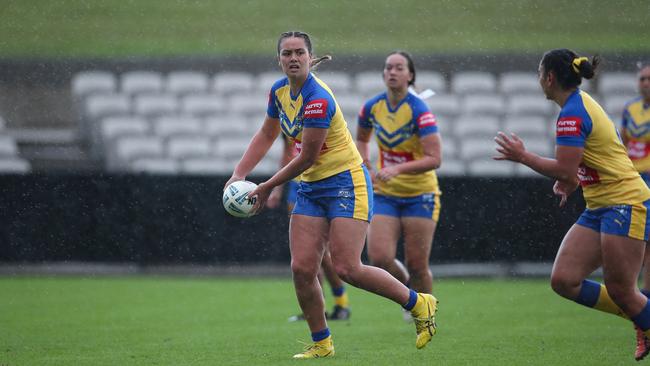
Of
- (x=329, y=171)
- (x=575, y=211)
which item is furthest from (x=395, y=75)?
(x=575, y=211)

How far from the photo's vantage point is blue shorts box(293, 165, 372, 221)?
6609 mm

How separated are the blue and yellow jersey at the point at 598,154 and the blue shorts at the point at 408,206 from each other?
277cm

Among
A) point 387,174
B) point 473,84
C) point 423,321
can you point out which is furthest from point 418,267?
point 473,84

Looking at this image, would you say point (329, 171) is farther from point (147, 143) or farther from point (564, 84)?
point (147, 143)

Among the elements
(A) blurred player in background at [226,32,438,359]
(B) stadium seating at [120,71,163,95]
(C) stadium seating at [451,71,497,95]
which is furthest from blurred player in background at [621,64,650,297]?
(B) stadium seating at [120,71,163,95]

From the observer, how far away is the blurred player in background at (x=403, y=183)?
8742mm

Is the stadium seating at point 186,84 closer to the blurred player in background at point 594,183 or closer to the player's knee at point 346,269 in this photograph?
the player's knee at point 346,269

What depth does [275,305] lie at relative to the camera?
10.9 metres

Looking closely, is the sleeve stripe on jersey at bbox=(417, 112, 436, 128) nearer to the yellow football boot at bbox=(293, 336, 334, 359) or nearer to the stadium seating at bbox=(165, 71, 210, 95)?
the yellow football boot at bbox=(293, 336, 334, 359)

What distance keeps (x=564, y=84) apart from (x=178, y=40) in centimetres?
2030

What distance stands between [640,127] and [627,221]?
480 cm

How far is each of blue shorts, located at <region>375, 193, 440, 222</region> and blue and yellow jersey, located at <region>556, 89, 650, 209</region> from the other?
2.77 metres

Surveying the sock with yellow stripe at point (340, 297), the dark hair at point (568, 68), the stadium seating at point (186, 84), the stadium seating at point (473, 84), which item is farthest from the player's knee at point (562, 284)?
the stadium seating at point (186, 84)

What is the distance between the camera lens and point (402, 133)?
882 cm
